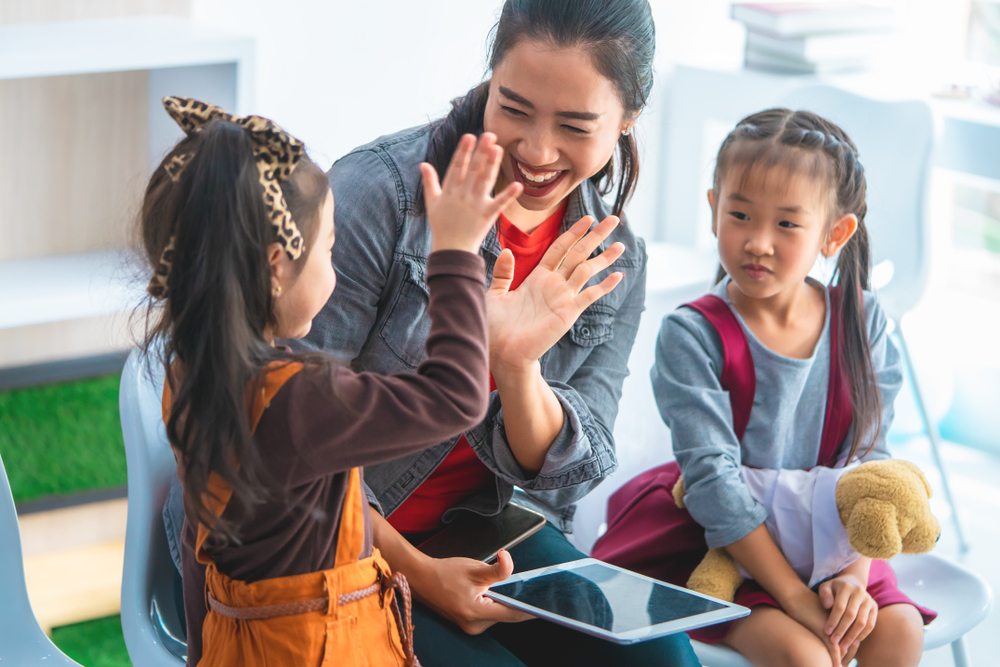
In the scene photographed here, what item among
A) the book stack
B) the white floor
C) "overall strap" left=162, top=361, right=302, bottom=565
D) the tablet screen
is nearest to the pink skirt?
the tablet screen

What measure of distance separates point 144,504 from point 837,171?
996mm

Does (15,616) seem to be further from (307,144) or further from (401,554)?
(307,144)

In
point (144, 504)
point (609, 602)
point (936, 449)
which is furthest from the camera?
point (936, 449)

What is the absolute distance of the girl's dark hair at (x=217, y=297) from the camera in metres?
0.81

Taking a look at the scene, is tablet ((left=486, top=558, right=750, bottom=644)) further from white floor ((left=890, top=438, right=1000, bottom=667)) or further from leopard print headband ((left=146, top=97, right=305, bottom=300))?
white floor ((left=890, top=438, right=1000, bottom=667))

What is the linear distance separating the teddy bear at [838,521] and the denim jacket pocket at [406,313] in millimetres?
481

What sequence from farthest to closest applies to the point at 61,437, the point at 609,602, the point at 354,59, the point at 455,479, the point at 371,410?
the point at 354,59 → the point at 61,437 → the point at 455,479 → the point at 609,602 → the point at 371,410

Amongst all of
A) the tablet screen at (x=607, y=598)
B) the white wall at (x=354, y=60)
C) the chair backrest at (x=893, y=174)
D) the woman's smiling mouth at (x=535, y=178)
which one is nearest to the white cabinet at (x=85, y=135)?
the white wall at (x=354, y=60)

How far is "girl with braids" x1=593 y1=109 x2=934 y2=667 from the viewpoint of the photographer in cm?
129

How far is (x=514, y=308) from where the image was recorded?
3.58ft

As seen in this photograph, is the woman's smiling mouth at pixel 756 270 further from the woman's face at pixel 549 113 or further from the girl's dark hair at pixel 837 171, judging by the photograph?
the woman's face at pixel 549 113

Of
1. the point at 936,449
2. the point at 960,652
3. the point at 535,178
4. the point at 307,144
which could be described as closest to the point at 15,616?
the point at 535,178

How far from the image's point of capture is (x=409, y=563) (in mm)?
1119

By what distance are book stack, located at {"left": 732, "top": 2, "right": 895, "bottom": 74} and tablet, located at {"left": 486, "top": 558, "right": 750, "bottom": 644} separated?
1.81 m
